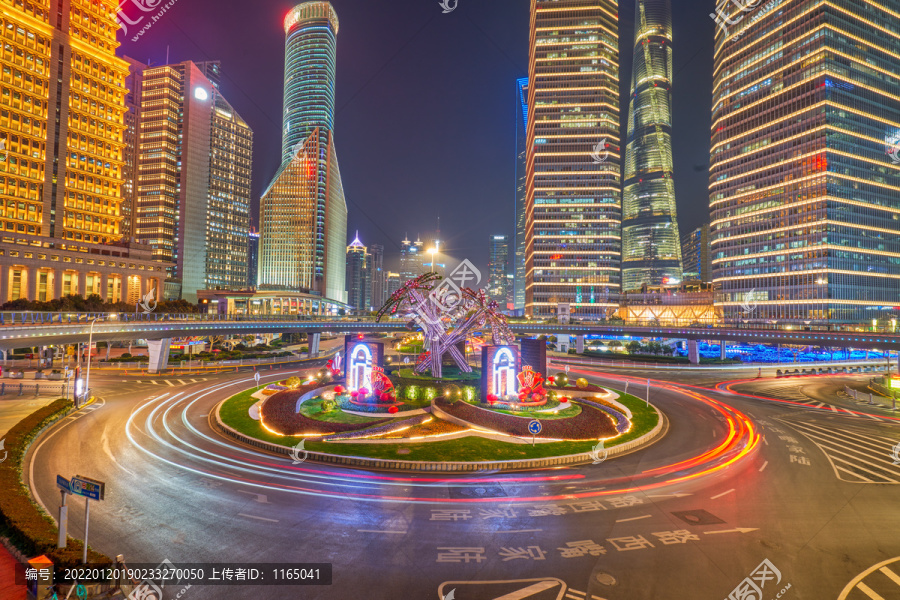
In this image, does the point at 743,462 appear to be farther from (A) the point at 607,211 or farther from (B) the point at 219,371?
(A) the point at 607,211

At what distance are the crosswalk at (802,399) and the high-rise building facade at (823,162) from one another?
76849 mm

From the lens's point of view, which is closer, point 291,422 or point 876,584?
point 876,584

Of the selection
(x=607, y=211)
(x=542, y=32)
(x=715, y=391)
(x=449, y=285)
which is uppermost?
(x=542, y=32)

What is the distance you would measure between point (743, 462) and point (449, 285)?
26676 mm

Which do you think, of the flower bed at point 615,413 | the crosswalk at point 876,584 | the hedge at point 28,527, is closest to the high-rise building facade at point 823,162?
the flower bed at point 615,413

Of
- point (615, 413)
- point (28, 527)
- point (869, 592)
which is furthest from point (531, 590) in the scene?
point (615, 413)

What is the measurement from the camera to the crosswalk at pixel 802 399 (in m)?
37.9

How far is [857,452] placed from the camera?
2655 centimetres

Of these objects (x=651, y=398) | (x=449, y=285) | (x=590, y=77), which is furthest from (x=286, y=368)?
(x=590, y=77)

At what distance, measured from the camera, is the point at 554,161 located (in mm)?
139125

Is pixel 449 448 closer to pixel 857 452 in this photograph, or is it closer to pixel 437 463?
pixel 437 463

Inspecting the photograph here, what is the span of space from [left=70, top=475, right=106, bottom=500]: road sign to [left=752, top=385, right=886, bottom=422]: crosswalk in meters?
53.8

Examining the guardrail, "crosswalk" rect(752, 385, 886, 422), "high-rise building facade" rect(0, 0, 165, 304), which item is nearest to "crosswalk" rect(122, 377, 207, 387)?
the guardrail

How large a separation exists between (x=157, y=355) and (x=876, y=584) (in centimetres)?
6846
